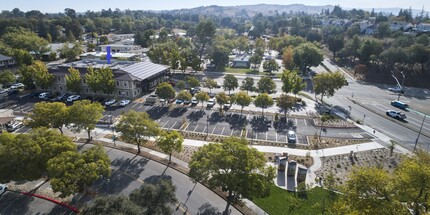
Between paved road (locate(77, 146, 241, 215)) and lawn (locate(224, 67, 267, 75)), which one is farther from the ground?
lawn (locate(224, 67, 267, 75))

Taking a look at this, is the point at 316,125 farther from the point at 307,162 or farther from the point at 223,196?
the point at 223,196

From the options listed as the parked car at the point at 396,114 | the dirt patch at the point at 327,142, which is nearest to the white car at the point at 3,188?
the dirt patch at the point at 327,142

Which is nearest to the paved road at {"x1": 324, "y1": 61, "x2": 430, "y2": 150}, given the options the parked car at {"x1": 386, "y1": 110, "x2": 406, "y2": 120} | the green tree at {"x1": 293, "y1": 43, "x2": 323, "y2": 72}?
the parked car at {"x1": 386, "y1": 110, "x2": 406, "y2": 120}

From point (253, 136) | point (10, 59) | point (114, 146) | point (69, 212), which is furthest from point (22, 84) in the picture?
point (253, 136)

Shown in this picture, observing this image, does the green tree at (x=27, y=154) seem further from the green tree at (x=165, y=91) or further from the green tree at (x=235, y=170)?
the green tree at (x=165, y=91)

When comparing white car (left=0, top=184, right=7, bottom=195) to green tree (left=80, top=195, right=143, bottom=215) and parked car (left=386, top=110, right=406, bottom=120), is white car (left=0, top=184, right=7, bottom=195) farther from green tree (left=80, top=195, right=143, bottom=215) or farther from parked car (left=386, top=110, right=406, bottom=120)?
parked car (left=386, top=110, right=406, bottom=120)

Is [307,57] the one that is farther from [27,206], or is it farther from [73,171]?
[27,206]
